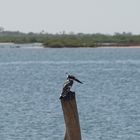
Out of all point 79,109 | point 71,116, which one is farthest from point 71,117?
point 79,109

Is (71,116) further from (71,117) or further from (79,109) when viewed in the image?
(79,109)

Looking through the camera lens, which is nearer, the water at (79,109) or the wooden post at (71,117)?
the wooden post at (71,117)

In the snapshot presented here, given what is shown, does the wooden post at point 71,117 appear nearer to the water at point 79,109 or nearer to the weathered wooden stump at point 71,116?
the weathered wooden stump at point 71,116

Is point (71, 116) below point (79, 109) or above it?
above

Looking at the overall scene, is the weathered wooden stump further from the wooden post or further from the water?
the water

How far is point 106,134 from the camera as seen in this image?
24750 mm

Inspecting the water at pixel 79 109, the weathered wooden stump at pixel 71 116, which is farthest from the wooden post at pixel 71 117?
the water at pixel 79 109

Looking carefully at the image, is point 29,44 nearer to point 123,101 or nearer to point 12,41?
point 12,41

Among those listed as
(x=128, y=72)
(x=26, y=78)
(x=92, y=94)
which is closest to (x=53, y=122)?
(x=92, y=94)

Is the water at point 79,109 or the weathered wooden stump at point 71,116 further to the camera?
the water at point 79,109

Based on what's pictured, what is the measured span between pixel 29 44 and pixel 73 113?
503ft

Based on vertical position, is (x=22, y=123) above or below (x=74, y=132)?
below

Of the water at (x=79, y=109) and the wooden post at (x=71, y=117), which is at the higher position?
the wooden post at (x=71, y=117)

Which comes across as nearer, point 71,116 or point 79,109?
point 71,116
